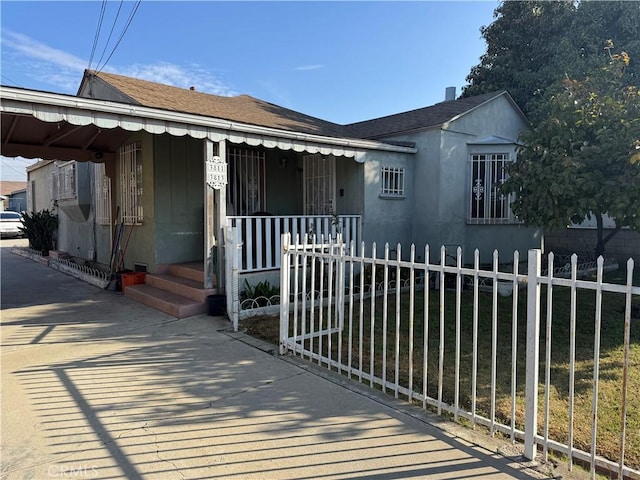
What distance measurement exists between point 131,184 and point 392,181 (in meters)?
5.86

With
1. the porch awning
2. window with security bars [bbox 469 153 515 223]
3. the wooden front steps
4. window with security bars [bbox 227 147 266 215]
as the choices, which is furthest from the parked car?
window with security bars [bbox 469 153 515 223]

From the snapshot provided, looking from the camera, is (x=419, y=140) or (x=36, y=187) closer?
(x=419, y=140)

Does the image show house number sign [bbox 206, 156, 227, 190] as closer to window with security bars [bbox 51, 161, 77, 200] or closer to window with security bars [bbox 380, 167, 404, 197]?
window with security bars [bbox 380, 167, 404, 197]

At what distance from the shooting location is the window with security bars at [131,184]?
29.6 feet

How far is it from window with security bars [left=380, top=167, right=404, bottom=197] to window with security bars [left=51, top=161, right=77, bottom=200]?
9.06 meters

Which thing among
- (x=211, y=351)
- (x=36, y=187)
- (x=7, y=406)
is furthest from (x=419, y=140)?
(x=36, y=187)

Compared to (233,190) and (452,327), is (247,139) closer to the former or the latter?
(233,190)

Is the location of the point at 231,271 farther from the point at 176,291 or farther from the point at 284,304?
the point at 176,291

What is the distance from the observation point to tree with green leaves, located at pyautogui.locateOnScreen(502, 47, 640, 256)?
5.90 m

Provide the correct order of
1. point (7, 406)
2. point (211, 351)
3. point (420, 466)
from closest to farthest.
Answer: point (420, 466) < point (7, 406) < point (211, 351)

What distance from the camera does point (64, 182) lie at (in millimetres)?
13469

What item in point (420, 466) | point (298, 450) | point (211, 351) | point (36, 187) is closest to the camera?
point (420, 466)

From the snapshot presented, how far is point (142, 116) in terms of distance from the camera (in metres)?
5.82

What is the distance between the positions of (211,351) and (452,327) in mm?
3488
